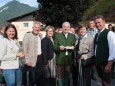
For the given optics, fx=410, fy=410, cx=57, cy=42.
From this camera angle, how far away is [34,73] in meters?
10.6

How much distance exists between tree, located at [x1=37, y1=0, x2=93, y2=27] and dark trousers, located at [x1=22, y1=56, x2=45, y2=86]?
31.8 meters

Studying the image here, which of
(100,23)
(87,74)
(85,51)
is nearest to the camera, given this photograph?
(100,23)

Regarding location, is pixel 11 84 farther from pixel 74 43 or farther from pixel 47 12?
pixel 47 12

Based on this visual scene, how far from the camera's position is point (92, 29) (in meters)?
12.2

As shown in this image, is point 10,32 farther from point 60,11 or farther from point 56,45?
point 60,11

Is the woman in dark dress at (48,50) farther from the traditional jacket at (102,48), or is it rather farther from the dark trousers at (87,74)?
the traditional jacket at (102,48)

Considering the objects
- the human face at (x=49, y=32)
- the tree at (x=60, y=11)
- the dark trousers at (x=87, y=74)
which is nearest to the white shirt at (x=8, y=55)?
the dark trousers at (x=87, y=74)

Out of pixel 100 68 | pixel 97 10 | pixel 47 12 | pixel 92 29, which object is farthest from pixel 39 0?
pixel 100 68

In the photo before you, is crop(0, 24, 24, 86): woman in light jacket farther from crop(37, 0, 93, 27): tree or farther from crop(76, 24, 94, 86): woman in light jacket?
crop(37, 0, 93, 27): tree

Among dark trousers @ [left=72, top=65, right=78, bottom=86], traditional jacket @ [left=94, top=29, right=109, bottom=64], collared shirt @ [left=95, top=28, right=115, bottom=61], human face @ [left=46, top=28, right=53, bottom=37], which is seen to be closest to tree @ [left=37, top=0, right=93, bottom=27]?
dark trousers @ [left=72, top=65, right=78, bottom=86]

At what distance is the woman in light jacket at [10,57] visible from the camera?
26.2 ft

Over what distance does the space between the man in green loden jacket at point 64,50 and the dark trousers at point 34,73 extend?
18.3 inches

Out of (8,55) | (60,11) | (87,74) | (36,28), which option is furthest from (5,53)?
(60,11)

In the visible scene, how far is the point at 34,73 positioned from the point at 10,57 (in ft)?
8.83
